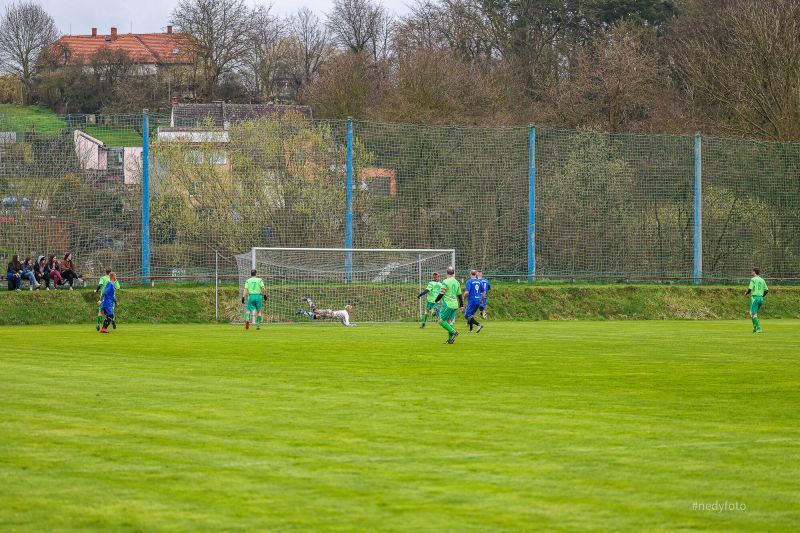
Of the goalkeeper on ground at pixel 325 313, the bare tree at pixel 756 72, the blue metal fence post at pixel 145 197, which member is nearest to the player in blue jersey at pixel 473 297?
the goalkeeper on ground at pixel 325 313

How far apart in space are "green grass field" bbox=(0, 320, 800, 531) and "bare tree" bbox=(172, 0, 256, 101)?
211 ft

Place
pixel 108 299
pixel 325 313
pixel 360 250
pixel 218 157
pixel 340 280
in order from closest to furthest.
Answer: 1. pixel 108 299
2. pixel 325 313
3. pixel 360 250
4. pixel 340 280
5. pixel 218 157

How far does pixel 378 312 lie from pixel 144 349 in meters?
17.1

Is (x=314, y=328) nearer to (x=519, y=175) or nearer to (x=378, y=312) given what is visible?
(x=378, y=312)

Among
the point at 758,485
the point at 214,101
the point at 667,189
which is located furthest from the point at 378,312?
the point at 214,101

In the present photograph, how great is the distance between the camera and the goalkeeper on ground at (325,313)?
39.0 m

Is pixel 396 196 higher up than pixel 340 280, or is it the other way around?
pixel 396 196

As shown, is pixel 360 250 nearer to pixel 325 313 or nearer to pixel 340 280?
pixel 340 280

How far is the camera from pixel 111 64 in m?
95.1

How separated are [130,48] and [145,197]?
8173 cm

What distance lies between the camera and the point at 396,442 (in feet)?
41.3

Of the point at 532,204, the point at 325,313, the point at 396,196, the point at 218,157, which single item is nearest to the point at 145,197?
the point at 218,157

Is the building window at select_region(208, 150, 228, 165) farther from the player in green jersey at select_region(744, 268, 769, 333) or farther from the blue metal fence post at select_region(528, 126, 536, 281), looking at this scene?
the player in green jersey at select_region(744, 268, 769, 333)

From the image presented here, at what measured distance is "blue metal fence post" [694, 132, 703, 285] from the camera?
49.5m
